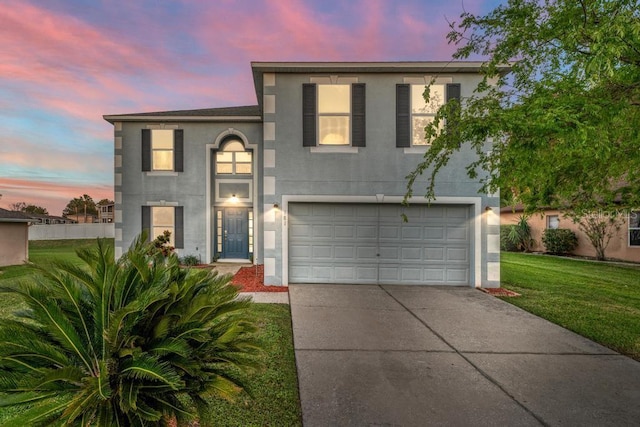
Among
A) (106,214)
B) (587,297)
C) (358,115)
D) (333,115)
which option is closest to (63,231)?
(106,214)

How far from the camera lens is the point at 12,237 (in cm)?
1360

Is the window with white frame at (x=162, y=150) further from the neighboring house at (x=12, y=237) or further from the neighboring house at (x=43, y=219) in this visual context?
the neighboring house at (x=43, y=219)

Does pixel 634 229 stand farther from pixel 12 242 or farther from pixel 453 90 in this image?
pixel 12 242

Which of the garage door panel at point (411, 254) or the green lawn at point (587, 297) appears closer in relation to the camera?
the green lawn at point (587, 297)

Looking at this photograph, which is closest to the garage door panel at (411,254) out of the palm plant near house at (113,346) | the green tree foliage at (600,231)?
the palm plant near house at (113,346)

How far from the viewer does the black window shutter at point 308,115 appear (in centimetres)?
895

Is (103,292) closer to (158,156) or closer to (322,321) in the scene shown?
(322,321)

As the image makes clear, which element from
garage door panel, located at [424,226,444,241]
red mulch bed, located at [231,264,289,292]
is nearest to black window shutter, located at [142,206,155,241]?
red mulch bed, located at [231,264,289,292]

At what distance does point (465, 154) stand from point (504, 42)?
3.76 metres

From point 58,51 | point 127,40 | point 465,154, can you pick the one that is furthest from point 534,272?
point 58,51

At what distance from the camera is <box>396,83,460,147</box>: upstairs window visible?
8977mm

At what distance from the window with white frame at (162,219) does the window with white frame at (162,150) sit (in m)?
1.56

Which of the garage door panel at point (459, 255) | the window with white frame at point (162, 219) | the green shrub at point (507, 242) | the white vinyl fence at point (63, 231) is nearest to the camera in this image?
the garage door panel at point (459, 255)

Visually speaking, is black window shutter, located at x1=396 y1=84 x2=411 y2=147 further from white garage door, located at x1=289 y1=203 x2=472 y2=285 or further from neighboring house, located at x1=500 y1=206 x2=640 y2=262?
neighboring house, located at x1=500 y1=206 x2=640 y2=262
